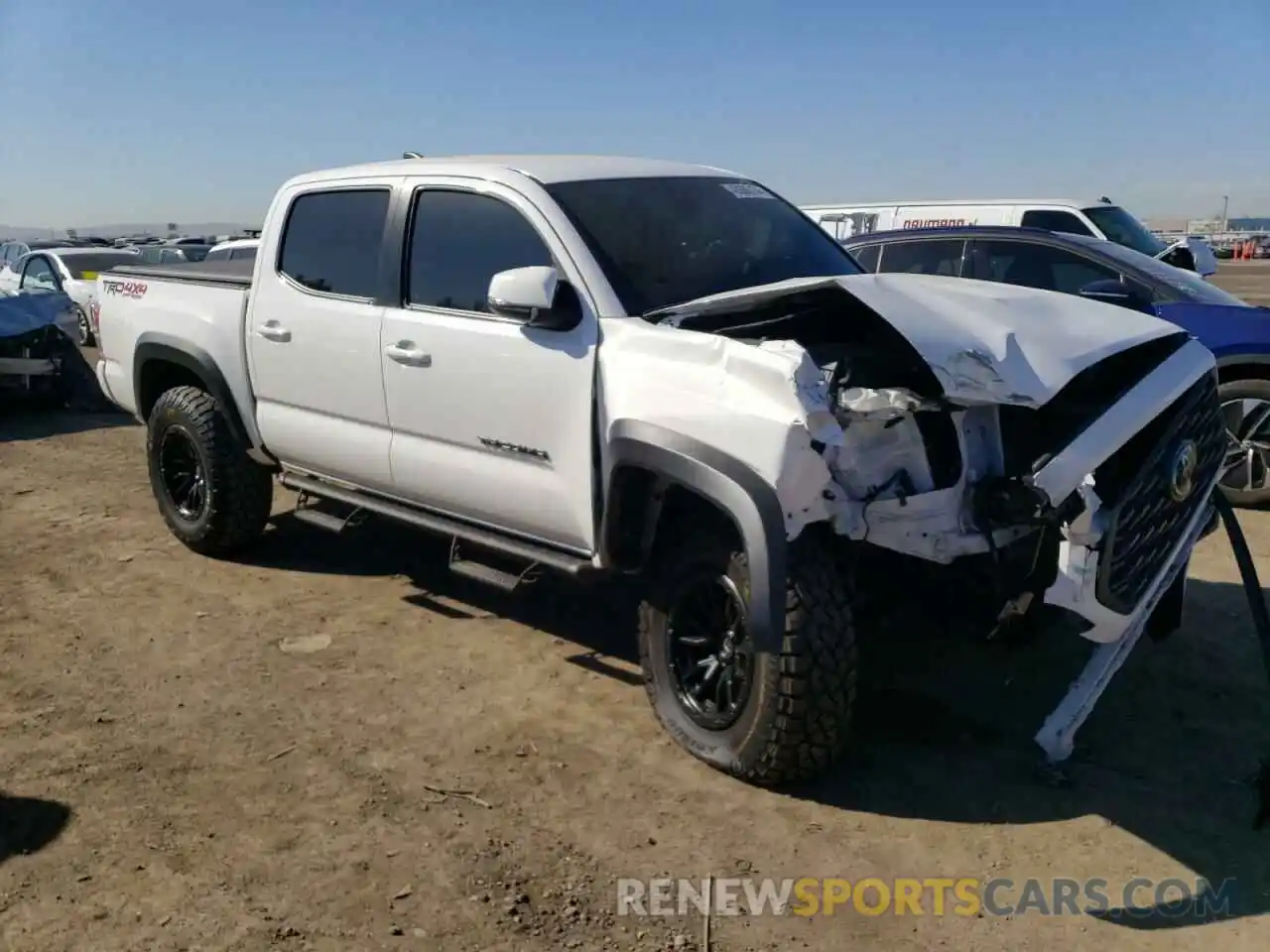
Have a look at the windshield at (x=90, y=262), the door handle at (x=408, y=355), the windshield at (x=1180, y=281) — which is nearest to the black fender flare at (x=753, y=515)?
the door handle at (x=408, y=355)

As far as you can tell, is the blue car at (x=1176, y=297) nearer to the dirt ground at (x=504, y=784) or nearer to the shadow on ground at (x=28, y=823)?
the dirt ground at (x=504, y=784)

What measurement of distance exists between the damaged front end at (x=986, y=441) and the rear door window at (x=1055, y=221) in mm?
8683

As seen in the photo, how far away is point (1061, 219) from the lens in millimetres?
12281

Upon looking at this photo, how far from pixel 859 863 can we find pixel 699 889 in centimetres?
49

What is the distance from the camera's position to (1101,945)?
2924mm

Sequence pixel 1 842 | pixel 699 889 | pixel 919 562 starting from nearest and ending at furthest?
pixel 699 889, pixel 1 842, pixel 919 562

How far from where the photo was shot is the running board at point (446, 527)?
162 inches

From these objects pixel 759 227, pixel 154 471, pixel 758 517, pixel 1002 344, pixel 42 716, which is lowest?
pixel 42 716

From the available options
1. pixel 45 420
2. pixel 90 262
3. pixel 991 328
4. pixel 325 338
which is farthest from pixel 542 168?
pixel 90 262

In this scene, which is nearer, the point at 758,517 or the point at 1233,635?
the point at 758,517

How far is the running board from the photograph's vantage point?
13.5 feet

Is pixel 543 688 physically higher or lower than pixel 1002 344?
lower

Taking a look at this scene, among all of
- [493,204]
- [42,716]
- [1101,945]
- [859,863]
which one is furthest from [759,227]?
[42,716]

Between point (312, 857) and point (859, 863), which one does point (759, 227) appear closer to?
point (859, 863)
